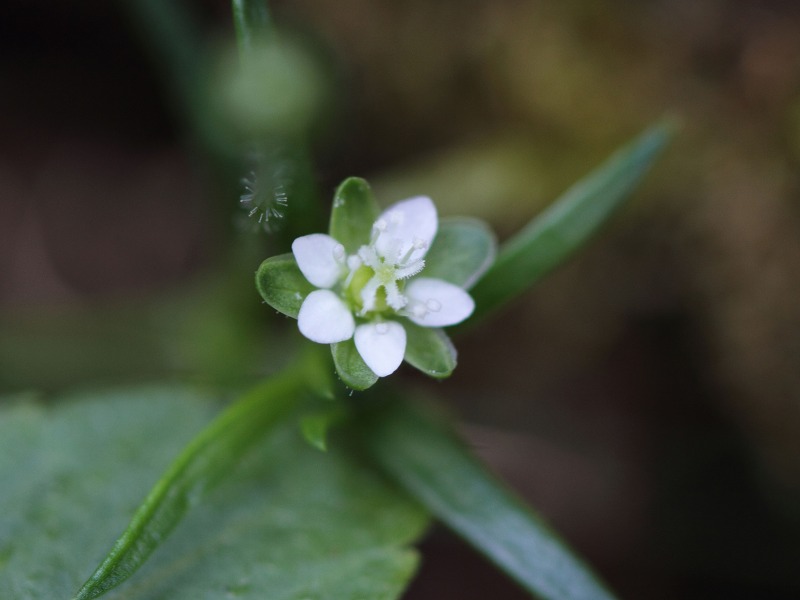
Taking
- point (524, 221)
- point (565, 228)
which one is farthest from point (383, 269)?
point (524, 221)

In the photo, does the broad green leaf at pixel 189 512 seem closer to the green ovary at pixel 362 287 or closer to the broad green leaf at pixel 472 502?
the broad green leaf at pixel 472 502

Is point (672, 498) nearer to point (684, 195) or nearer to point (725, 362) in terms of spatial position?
point (725, 362)

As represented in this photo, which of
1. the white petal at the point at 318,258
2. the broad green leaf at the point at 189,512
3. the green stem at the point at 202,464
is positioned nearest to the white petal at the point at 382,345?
the white petal at the point at 318,258

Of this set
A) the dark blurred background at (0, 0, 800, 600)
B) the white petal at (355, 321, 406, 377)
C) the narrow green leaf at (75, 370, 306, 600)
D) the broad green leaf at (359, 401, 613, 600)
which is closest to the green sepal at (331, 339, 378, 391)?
the white petal at (355, 321, 406, 377)

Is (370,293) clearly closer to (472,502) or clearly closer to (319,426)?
(319,426)

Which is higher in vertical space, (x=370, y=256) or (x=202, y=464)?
(x=370, y=256)

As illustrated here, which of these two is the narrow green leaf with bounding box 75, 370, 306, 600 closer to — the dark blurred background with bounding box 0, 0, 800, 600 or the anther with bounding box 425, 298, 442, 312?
the anther with bounding box 425, 298, 442, 312
